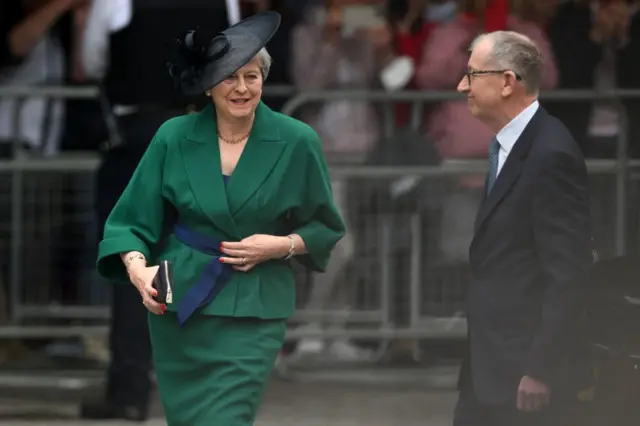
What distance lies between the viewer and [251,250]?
4.95m

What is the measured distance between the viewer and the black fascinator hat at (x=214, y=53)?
4.94 metres

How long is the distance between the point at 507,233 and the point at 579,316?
0.99 feet

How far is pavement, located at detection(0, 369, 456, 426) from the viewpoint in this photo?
7.63 metres

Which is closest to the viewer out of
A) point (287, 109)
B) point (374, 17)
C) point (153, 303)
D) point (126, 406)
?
point (153, 303)

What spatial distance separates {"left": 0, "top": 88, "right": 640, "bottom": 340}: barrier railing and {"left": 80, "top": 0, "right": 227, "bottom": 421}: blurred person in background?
901 mm

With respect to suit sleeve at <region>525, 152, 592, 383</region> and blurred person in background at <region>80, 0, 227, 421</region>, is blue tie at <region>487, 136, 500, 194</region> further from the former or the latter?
blurred person in background at <region>80, 0, 227, 421</region>

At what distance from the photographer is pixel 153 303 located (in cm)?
487

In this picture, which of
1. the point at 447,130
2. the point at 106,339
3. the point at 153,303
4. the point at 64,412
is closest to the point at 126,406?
the point at 64,412

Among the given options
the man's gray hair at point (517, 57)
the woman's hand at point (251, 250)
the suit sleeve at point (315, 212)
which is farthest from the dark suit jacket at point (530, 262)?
the woman's hand at point (251, 250)

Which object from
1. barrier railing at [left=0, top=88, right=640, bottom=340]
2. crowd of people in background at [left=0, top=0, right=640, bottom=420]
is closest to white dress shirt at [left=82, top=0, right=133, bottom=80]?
crowd of people in background at [left=0, top=0, right=640, bottom=420]

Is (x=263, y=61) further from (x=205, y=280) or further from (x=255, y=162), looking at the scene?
(x=205, y=280)

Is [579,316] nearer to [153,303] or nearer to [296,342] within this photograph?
[153,303]

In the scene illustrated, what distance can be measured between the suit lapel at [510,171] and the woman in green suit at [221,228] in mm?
475

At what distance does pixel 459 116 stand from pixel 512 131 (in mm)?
3447
